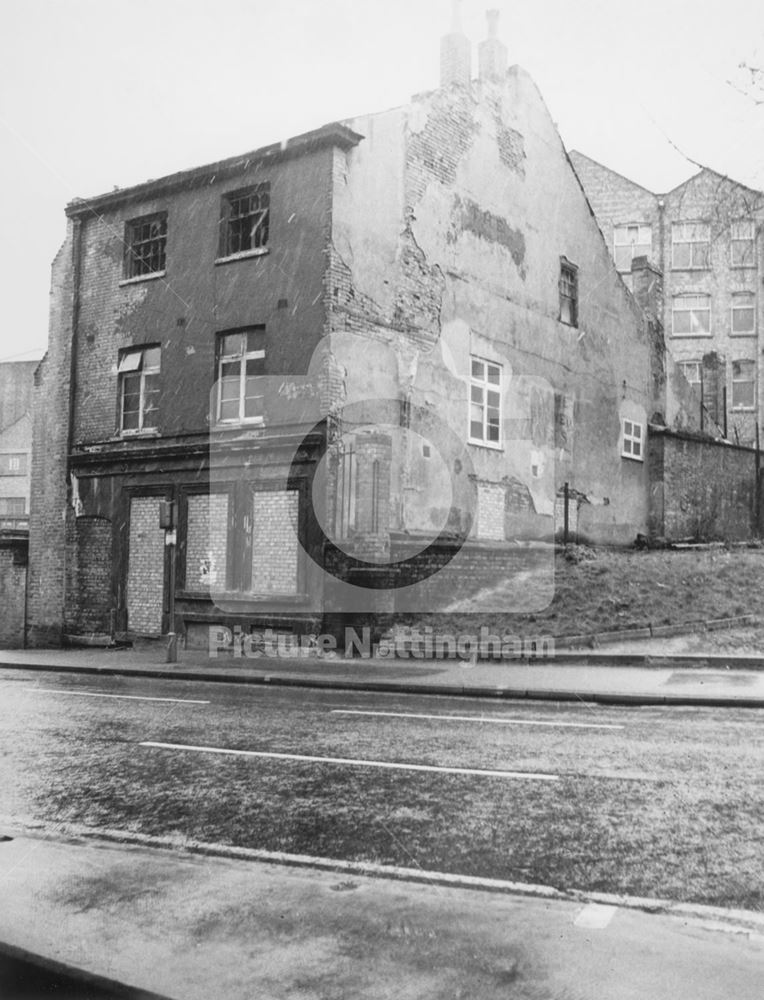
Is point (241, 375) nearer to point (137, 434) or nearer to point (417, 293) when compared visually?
point (137, 434)

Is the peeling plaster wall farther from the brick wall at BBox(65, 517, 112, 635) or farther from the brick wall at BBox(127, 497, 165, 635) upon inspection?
the brick wall at BBox(65, 517, 112, 635)

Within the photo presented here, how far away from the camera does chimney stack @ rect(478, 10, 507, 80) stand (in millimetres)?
24922

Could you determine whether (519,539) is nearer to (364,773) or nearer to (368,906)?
(364,773)

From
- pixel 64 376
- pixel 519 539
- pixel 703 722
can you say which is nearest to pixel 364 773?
pixel 703 722

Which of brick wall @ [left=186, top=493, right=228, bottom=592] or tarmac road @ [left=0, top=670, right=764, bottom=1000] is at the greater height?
brick wall @ [left=186, top=493, right=228, bottom=592]

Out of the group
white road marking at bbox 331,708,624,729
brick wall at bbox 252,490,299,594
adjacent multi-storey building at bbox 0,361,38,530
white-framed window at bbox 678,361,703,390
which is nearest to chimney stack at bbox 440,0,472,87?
brick wall at bbox 252,490,299,594

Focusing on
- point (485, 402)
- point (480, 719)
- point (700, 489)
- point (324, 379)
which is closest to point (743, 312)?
point (700, 489)

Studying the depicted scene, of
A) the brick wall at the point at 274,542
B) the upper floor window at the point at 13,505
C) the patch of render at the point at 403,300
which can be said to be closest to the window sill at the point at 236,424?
the brick wall at the point at 274,542

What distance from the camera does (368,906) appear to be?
449cm

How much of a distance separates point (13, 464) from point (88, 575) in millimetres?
39387

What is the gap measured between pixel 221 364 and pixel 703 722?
13.2 meters

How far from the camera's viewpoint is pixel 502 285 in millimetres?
23078

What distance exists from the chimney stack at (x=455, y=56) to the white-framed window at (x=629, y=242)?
23033 mm

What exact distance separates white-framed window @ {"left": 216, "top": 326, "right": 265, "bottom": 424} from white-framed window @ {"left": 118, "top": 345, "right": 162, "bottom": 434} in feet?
6.26
